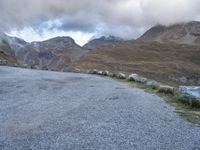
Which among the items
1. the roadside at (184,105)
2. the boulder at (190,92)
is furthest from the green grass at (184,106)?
the boulder at (190,92)

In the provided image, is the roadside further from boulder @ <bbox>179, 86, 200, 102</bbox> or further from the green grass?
boulder @ <bbox>179, 86, 200, 102</bbox>

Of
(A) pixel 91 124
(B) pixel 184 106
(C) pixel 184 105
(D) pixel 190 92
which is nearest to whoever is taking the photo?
(A) pixel 91 124

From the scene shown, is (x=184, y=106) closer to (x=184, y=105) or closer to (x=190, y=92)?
(x=184, y=105)

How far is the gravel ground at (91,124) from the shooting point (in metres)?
12.0

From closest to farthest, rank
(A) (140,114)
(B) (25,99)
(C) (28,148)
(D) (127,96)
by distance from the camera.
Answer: (C) (28,148) → (A) (140,114) → (B) (25,99) → (D) (127,96)

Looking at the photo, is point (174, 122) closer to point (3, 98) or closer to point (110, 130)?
point (110, 130)

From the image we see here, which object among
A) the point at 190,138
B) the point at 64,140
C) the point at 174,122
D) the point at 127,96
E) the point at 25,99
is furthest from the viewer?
the point at 127,96

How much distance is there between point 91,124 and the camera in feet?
48.2

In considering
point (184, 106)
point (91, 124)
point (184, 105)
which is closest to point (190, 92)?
point (184, 105)

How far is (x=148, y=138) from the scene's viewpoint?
12805mm

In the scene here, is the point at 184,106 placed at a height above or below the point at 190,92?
below

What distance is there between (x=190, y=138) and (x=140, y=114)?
167 inches

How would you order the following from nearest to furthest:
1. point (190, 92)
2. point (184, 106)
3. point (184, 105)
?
point (184, 106) < point (184, 105) < point (190, 92)

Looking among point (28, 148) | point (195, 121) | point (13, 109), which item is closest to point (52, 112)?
point (13, 109)
